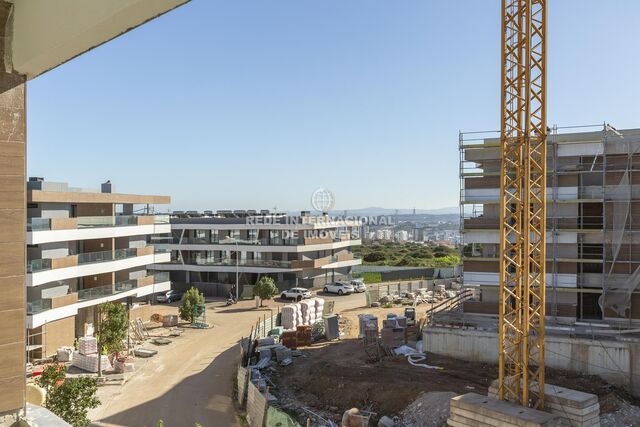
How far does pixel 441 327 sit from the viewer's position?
22391 millimetres

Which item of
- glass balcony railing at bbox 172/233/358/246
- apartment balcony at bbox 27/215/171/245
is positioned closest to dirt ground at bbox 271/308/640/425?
apartment balcony at bbox 27/215/171/245

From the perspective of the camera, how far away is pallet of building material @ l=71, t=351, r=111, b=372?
21.5 m

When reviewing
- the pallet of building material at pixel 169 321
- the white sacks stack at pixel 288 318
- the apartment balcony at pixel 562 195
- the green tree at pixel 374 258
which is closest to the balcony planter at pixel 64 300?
the pallet of building material at pixel 169 321

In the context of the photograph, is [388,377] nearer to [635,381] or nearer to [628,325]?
[635,381]

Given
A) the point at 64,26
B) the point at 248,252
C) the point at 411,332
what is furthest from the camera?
the point at 248,252

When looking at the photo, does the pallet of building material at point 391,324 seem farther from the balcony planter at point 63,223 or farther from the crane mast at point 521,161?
the balcony planter at point 63,223

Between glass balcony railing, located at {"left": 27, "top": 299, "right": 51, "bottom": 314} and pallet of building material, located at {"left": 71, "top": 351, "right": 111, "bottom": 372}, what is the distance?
2.39 m

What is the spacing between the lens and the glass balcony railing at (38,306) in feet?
71.5

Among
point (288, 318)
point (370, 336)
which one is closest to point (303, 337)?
point (288, 318)

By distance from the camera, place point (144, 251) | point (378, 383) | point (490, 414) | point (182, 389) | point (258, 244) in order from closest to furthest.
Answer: point (490, 414), point (378, 383), point (182, 389), point (144, 251), point (258, 244)

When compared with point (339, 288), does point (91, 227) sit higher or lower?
higher

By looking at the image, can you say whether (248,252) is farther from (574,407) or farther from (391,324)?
(574,407)

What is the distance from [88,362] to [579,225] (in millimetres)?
21261

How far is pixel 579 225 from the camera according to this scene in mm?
23344
